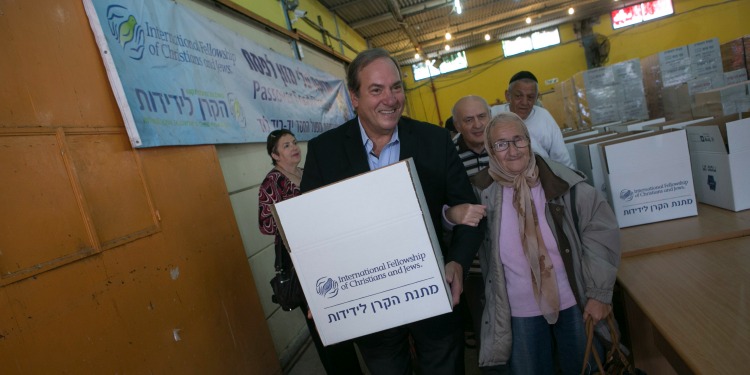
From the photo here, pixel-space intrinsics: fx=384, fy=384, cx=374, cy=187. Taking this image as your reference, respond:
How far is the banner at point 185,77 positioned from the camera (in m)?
1.80

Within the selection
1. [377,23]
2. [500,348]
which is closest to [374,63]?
[500,348]

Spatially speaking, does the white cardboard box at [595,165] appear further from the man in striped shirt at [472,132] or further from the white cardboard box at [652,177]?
the man in striped shirt at [472,132]

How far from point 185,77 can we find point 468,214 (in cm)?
187

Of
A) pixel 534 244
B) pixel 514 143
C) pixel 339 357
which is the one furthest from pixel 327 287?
pixel 339 357

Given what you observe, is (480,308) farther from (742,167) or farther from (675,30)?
(675,30)

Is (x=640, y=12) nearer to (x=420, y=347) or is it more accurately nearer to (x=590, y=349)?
(x=590, y=349)

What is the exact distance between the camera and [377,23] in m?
7.51

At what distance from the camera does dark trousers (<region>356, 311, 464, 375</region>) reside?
1.33m

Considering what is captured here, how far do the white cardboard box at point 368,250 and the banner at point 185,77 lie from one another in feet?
4.03

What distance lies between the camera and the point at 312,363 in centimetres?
280

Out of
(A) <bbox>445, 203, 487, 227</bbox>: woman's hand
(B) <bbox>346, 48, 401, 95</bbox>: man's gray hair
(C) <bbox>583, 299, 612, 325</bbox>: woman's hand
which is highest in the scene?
(B) <bbox>346, 48, 401, 95</bbox>: man's gray hair

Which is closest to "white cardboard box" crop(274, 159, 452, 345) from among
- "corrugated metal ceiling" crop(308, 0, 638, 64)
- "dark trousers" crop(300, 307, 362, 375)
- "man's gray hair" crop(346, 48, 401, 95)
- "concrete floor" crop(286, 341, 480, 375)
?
"man's gray hair" crop(346, 48, 401, 95)

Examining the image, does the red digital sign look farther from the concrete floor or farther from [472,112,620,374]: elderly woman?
[472,112,620,374]: elderly woman

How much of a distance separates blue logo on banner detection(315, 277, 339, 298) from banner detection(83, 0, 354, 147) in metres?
1.27
